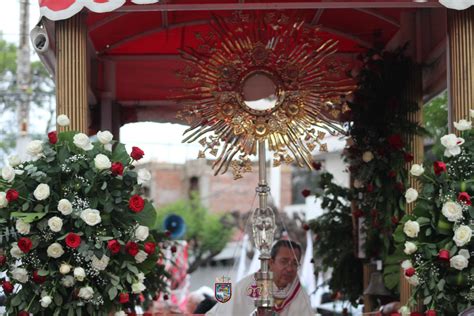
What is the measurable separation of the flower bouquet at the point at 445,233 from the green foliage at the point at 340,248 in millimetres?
4019

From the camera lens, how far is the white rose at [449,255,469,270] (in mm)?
7438

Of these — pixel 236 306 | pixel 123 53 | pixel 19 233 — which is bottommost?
A: pixel 236 306

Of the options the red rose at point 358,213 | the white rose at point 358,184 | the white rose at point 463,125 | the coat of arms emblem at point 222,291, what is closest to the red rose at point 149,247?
the coat of arms emblem at point 222,291

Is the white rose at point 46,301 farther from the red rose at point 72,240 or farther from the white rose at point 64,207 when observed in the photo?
the white rose at point 64,207

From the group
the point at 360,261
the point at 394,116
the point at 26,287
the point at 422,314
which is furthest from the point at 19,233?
the point at 360,261

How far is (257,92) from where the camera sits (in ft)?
33.2

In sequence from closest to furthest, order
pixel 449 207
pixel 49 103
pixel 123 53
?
1. pixel 449 207
2. pixel 123 53
3. pixel 49 103

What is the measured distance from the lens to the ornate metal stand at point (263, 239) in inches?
→ 332

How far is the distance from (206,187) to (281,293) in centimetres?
3622

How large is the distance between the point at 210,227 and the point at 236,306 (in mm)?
32975

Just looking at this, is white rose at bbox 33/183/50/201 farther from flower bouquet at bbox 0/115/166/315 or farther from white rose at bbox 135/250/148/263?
white rose at bbox 135/250/148/263

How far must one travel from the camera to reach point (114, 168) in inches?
300

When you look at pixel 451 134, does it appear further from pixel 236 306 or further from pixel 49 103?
pixel 49 103

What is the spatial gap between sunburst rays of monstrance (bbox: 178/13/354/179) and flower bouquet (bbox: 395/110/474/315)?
218cm
